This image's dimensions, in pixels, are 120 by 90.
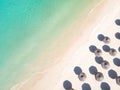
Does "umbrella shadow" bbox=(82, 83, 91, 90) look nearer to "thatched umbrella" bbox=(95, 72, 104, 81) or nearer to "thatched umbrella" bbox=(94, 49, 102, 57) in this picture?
"thatched umbrella" bbox=(95, 72, 104, 81)

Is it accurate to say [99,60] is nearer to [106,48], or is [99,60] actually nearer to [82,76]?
[106,48]

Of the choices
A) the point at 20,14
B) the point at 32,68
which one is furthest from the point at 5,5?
the point at 32,68

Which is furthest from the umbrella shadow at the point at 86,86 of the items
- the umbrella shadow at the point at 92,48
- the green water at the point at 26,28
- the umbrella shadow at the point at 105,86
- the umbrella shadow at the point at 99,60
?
the green water at the point at 26,28

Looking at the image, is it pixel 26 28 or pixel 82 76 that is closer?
pixel 82 76

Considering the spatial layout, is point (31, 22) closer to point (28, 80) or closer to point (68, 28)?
point (68, 28)

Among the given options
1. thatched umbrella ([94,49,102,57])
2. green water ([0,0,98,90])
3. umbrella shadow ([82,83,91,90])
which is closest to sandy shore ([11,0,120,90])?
umbrella shadow ([82,83,91,90])

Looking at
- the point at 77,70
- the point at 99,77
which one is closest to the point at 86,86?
the point at 99,77

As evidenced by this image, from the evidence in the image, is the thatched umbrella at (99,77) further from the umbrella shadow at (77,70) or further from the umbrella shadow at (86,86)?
the umbrella shadow at (77,70)
